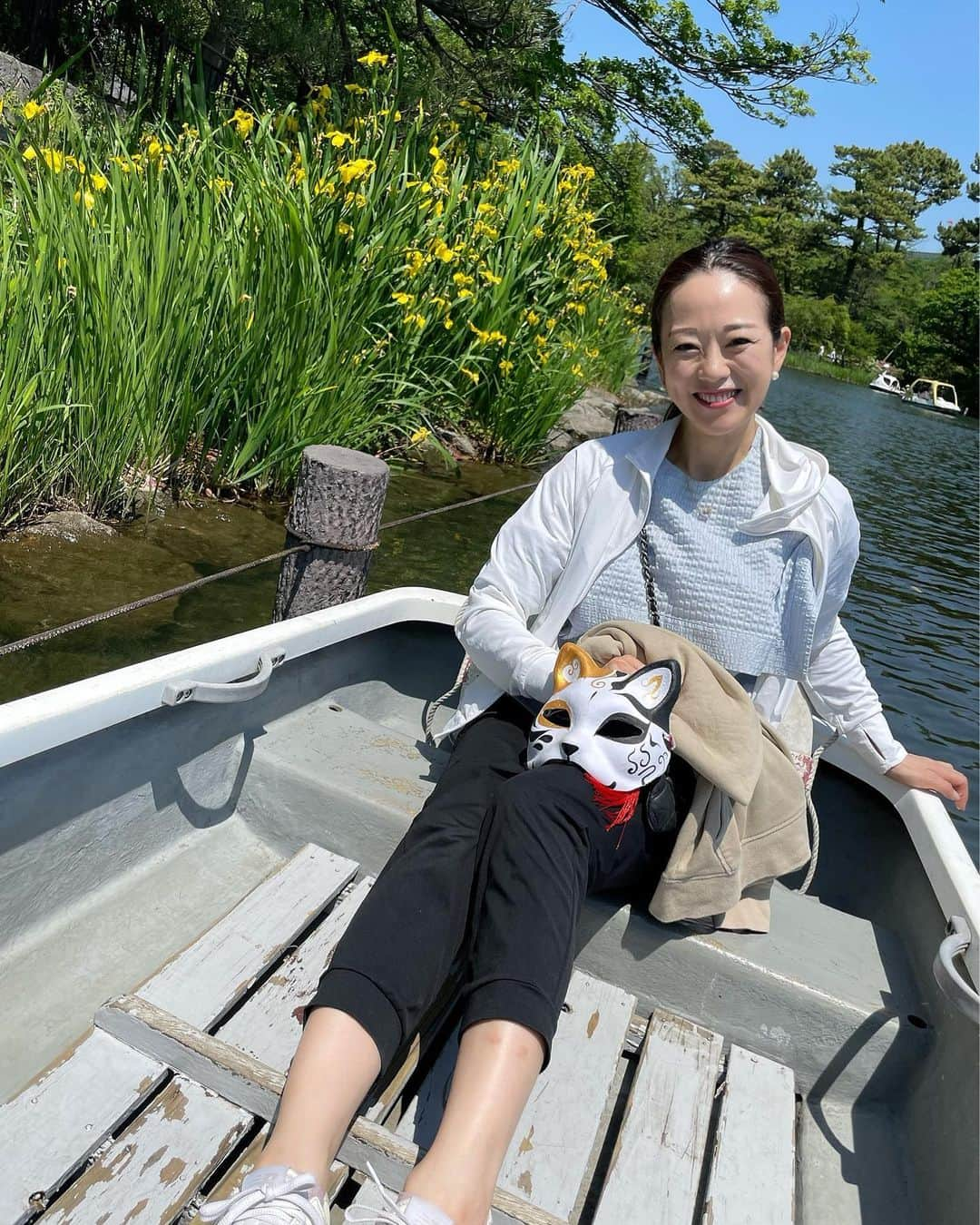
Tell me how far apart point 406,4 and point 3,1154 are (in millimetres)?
9301

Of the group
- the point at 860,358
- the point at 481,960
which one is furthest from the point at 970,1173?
the point at 860,358

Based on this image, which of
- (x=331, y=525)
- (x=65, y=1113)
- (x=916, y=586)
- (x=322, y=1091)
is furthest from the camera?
(x=916, y=586)

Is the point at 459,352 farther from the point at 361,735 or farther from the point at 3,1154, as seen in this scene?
the point at 3,1154

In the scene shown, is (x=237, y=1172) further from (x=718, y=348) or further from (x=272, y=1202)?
(x=718, y=348)

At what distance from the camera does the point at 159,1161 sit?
3.90 feet

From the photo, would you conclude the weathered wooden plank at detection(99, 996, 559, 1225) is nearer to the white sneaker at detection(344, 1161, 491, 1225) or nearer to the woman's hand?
the white sneaker at detection(344, 1161, 491, 1225)

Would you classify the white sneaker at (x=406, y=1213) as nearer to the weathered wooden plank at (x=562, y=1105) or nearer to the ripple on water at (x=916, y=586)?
the weathered wooden plank at (x=562, y=1105)

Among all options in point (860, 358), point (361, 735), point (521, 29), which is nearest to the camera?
point (361, 735)

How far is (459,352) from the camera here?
5809 millimetres

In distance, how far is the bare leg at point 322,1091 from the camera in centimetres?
109

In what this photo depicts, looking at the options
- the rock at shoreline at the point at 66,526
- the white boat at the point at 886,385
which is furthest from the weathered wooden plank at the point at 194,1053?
the white boat at the point at 886,385

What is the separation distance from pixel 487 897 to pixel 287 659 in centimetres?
77

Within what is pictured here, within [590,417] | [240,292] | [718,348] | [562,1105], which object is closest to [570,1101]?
[562,1105]

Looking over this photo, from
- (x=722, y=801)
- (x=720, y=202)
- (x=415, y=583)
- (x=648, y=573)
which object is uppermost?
(x=720, y=202)
